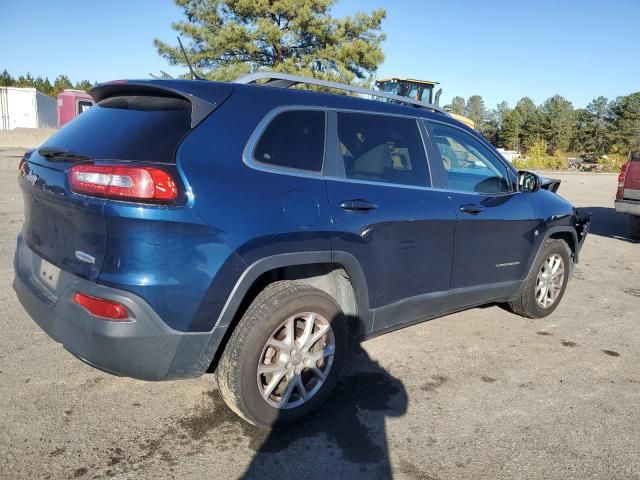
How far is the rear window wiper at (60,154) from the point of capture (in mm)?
2613

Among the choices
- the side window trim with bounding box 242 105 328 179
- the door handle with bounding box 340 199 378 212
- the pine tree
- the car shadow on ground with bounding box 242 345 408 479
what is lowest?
the car shadow on ground with bounding box 242 345 408 479

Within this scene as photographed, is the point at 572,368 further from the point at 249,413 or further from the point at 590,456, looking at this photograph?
the point at 249,413

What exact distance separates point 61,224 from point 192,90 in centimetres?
94

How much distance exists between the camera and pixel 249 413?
106 inches

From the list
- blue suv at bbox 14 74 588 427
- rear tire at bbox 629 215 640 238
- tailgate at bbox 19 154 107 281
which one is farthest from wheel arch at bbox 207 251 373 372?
rear tire at bbox 629 215 640 238

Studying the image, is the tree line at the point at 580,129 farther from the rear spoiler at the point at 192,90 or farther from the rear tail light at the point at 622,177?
the rear spoiler at the point at 192,90

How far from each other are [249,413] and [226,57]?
89.3ft

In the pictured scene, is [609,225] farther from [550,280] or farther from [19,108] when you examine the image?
[19,108]

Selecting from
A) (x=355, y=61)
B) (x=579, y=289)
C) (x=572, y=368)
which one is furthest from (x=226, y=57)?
(x=572, y=368)

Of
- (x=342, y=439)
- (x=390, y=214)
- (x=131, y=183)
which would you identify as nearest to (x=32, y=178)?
(x=131, y=183)

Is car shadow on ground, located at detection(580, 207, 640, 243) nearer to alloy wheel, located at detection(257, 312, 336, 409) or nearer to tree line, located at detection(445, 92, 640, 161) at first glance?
alloy wheel, located at detection(257, 312, 336, 409)

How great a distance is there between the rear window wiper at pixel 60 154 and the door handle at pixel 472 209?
2472mm

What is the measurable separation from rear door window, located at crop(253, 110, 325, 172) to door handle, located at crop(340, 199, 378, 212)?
247 mm

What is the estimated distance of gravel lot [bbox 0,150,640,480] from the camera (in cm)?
255
